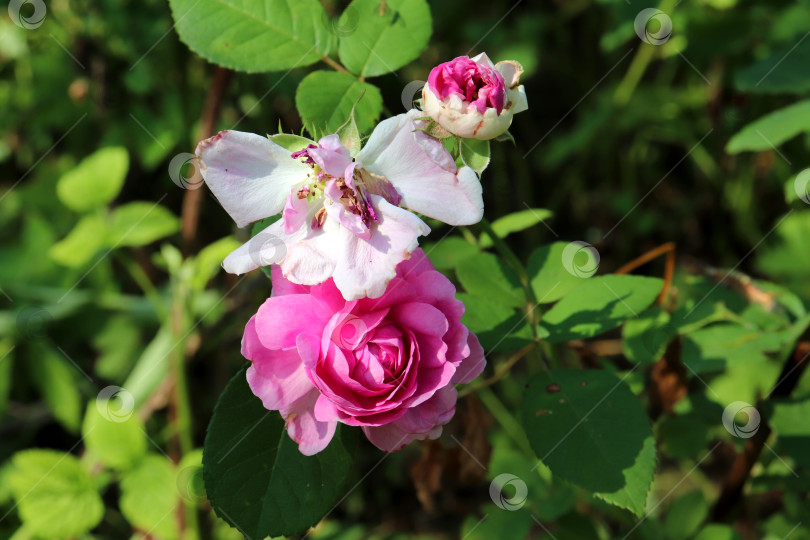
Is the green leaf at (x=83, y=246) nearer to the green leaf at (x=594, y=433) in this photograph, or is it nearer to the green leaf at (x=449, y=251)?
the green leaf at (x=449, y=251)

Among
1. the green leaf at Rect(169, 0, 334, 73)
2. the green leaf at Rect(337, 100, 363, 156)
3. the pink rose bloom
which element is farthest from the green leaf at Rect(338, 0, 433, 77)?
the pink rose bloom

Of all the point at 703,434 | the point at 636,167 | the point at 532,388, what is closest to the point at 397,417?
the point at 532,388

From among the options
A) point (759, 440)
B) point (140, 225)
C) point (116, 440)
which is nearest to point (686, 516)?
point (759, 440)

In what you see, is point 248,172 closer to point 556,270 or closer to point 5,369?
point 556,270

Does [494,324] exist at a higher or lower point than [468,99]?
lower

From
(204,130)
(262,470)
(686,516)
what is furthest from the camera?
(204,130)
